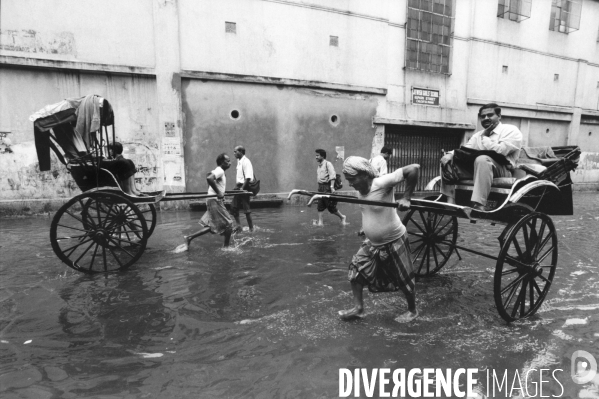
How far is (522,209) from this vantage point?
3.49 meters

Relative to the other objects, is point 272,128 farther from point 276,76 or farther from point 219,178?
point 219,178

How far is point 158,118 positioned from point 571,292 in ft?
31.8

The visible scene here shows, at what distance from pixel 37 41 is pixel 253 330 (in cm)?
960

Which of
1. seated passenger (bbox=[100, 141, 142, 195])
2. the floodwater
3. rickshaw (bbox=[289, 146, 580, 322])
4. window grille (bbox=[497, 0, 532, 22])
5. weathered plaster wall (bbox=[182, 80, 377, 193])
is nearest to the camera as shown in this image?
the floodwater

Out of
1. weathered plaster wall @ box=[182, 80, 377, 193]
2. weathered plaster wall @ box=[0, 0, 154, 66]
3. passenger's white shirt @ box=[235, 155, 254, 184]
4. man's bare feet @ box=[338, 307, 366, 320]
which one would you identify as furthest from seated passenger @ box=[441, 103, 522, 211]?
weathered plaster wall @ box=[0, 0, 154, 66]

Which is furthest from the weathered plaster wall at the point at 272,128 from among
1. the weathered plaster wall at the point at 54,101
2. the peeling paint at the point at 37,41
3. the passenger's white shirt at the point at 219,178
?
the passenger's white shirt at the point at 219,178

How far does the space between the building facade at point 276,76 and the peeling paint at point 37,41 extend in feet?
0.11

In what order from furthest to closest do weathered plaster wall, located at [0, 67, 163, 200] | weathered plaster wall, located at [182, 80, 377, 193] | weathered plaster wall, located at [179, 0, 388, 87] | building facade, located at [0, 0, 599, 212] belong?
weathered plaster wall, located at [182, 80, 377, 193]
weathered plaster wall, located at [179, 0, 388, 87]
building facade, located at [0, 0, 599, 212]
weathered plaster wall, located at [0, 67, 163, 200]

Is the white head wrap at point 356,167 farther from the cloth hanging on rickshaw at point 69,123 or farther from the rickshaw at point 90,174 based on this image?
the cloth hanging on rickshaw at point 69,123

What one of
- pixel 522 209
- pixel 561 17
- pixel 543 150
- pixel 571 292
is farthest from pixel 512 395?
pixel 561 17

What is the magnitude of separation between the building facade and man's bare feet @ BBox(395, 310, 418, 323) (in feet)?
26.6

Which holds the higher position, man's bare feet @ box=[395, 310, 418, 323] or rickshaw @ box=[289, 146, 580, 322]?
rickshaw @ box=[289, 146, 580, 322]

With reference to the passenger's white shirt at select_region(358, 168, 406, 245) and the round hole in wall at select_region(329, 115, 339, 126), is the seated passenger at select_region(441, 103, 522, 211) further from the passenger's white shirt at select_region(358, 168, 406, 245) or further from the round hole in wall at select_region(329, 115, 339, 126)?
the round hole in wall at select_region(329, 115, 339, 126)

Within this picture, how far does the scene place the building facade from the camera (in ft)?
29.2
